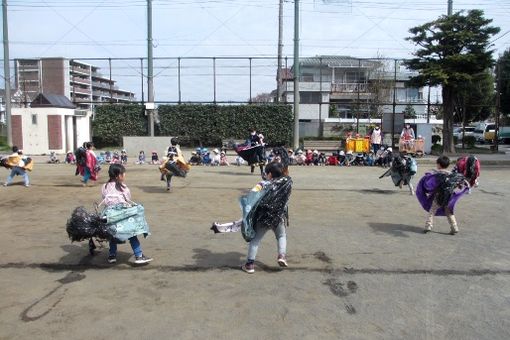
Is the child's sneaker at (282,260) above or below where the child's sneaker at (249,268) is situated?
above

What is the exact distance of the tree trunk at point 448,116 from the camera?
89.1 ft

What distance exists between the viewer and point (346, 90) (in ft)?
189

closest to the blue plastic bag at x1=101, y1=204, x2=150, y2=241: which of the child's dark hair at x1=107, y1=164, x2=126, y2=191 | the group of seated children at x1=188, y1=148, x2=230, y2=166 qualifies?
the child's dark hair at x1=107, y1=164, x2=126, y2=191

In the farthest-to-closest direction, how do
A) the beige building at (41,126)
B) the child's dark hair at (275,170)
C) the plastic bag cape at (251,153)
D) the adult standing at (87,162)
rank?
the beige building at (41,126)
the plastic bag cape at (251,153)
the adult standing at (87,162)
the child's dark hair at (275,170)

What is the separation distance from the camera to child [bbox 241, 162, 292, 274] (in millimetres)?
6262

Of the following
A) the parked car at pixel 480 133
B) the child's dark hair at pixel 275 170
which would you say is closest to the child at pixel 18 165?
the child's dark hair at pixel 275 170

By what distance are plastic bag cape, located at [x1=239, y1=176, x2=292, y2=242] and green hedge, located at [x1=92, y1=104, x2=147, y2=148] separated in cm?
2829

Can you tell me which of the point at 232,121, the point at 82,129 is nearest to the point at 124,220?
the point at 82,129

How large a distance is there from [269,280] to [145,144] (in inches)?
813

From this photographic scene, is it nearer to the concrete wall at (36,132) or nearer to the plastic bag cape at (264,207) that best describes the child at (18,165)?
the plastic bag cape at (264,207)

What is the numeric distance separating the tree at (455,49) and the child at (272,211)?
21.4m

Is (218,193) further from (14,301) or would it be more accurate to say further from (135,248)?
(14,301)

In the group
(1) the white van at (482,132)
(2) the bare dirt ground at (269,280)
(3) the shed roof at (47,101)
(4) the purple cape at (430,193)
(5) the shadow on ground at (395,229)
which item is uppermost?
(3) the shed roof at (47,101)

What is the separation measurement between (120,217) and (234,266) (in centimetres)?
154
